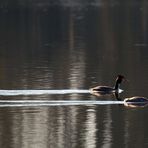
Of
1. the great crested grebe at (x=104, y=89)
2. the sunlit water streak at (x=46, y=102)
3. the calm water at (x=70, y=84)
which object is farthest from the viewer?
the great crested grebe at (x=104, y=89)

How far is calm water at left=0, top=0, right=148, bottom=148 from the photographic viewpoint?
23062 millimetres

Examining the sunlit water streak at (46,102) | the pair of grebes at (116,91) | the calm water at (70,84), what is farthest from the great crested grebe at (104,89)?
the sunlit water streak at (46,102)

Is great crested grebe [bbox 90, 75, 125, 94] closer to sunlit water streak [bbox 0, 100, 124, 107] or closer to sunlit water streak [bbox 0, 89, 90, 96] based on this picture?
sunlit water streak [bbox 0, 89, 90, 96]

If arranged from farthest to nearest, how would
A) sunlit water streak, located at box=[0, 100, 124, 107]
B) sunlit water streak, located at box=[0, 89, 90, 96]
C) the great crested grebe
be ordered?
1. the great crested grebe
2. sunlit water streak, located at box=[0, 89, 90, 96]
3. sunlit water streak, located at box=[0, 100, 124, 107]

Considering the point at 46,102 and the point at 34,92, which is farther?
the point at 34,92

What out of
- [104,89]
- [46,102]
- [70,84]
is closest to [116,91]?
[104,89]

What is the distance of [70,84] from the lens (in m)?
33.4

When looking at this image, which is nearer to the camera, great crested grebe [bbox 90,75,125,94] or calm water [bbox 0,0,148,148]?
calm water [bbox 0,0,148,148]

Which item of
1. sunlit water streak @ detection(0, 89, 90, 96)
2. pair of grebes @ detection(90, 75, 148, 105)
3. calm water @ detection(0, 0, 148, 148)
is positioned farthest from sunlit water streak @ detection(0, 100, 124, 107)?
sunlit water streak @ detection(0, 89, 90, 96)

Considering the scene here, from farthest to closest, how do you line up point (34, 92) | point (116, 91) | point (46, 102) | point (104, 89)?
point (116, 91), point (104, 89), point (34, 92), point (46, 102)

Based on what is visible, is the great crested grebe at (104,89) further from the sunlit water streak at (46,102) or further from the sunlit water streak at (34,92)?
the sunlit water streak at (46,102)

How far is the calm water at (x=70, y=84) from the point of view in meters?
23.1

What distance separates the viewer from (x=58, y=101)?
95.1ft

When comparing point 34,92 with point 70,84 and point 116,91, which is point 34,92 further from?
point 116,91
